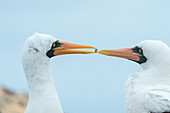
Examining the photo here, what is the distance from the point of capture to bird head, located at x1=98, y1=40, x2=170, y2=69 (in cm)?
957

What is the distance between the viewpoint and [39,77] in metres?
9.53

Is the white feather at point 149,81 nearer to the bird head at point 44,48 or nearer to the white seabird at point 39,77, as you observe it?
the bird head at point 44,48

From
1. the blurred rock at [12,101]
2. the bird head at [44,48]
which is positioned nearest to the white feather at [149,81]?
the bird head at [44,48]

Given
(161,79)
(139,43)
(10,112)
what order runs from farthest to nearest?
(10,112) < (139,43) < (161,79)

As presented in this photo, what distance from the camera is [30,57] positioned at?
9.44 meters

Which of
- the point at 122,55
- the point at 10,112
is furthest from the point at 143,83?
the point at 10,112

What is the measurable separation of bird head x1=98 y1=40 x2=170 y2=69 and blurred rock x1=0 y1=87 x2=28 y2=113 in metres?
11.6

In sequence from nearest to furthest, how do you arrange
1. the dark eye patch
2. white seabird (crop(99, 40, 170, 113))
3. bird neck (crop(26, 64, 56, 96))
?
white seabird (crop(99, 40, 170, 113)) → bird neck (crop(26, 64, 56, 96)) → the dark eye patch

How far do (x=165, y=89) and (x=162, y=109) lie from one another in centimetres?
56

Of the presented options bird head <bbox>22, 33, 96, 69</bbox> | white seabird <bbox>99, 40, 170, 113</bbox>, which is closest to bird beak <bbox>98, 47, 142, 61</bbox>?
white seabird <bbox>99, 40, 170, 113</bbox>

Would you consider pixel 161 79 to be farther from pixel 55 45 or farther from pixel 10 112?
pixel 10 112

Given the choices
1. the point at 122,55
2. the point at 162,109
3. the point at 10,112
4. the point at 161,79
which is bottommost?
the point at 10,112

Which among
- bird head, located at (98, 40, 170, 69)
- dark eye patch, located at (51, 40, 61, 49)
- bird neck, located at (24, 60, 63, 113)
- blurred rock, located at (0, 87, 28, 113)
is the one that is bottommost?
blurred rock, located at (0, 87, 28, 113)

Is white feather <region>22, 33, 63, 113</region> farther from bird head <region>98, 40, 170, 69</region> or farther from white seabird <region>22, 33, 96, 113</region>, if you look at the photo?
bird head <region>98, 40, 170, 69</region>
